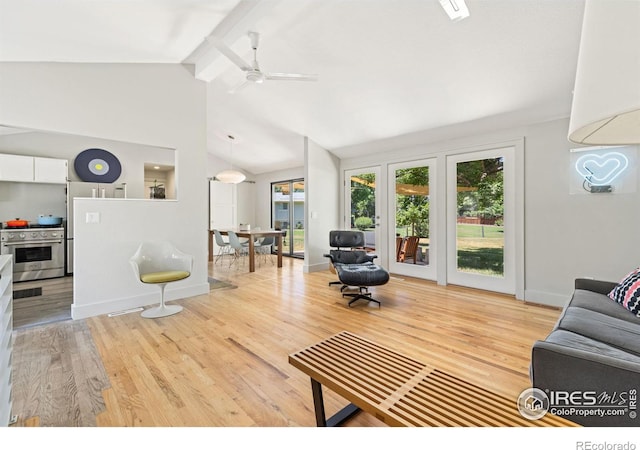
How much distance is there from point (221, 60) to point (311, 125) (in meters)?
1.90

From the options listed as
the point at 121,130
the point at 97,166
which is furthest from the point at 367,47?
the point at 97,166

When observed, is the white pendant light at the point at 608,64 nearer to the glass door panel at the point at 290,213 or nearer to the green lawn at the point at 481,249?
the green lawn at the point at 481,249

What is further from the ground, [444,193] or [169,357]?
[444,193]

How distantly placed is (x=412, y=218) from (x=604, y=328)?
3.48m

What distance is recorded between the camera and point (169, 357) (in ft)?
7.70

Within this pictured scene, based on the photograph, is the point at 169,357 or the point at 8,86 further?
the point at 8,86

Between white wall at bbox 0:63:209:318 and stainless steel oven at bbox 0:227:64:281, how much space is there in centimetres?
278

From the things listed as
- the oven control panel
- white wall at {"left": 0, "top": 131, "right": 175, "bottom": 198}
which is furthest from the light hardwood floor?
the oven control panel

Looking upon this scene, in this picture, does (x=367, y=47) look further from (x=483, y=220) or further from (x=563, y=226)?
(x=563, y=226)

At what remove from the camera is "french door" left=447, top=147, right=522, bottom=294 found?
400 centimetres

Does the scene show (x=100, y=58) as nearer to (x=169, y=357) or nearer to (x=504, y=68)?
(x=169, y=357)

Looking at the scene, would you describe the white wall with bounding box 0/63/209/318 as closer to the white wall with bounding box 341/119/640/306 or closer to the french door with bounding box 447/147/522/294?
the french door with bounding box 447/147/522/294

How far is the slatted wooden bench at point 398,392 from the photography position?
107 cm

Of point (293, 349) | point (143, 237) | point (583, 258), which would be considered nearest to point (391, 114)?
point (583, 258)
